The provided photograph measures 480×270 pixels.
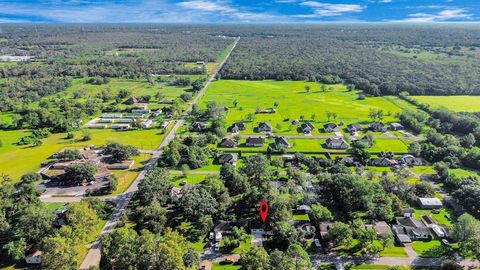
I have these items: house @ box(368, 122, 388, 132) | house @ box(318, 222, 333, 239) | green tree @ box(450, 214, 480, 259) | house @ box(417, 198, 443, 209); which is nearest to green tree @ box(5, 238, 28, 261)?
house @ box(318, 222, 333, 239)

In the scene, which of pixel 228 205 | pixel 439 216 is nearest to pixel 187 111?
pixel 228 205

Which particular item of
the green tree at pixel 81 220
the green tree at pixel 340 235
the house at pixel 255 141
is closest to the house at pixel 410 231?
the green tree at pixel 340 235

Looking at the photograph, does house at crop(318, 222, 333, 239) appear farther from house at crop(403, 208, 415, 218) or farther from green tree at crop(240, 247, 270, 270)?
house at crop(403, 208, 415, 218)

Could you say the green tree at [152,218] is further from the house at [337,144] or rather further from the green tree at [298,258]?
the house at [337,144]

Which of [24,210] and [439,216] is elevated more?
[24,210]

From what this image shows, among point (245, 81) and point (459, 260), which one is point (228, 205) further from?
point (245, 81)

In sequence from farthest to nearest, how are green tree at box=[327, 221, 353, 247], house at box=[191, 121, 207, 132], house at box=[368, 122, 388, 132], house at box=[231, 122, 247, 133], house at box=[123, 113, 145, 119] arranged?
house at box=[123, 113, 145, 119], house at box=[191, 121, 207, 132], house at box=[231, 122, 247, 133], house at box=[368, 122, 388, 132], green tree at box=[327, 221, 353, 247]
